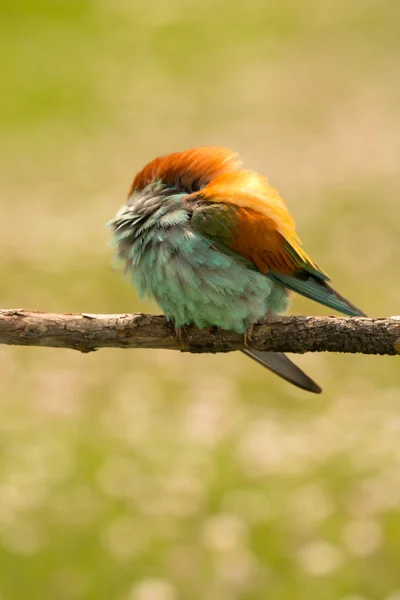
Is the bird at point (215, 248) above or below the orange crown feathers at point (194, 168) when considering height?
below

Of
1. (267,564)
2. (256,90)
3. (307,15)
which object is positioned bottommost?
(267,564)

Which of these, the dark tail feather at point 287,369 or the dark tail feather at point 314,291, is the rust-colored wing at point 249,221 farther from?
the dark tail feather at point 287,369

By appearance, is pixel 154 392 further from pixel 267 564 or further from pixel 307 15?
pixel 307 15

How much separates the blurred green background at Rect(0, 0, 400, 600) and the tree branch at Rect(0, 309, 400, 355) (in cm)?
124

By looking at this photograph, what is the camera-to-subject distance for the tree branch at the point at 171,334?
7.52ft

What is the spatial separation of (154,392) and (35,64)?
6.42 metres

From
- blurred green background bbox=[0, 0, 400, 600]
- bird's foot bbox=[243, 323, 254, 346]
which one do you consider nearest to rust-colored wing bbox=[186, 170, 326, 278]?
bird's foot bbox=[243, 323, 254, 346]

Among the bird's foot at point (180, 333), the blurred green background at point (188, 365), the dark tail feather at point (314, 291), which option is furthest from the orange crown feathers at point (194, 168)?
the blurred green background at point (188, 365)

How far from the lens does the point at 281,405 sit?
4.87 meters

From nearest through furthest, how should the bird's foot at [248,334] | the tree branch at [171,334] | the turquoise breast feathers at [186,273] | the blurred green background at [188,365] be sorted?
the tree branch at [171,334] < the bird's foot at [248,334] < the turquoise breast feathers at [186,273] < the blurred green background at [188,365]

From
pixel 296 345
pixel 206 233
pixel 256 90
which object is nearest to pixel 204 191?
pixel 206 233

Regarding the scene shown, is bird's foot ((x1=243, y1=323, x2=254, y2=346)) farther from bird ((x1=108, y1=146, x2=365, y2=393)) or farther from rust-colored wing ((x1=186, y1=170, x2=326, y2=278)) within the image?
rust-colored wing ((x1=186, y1=170, x2=326, y2=278))

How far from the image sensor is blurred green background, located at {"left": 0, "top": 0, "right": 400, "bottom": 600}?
11.7 feet

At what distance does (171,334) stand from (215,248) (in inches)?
12.6
